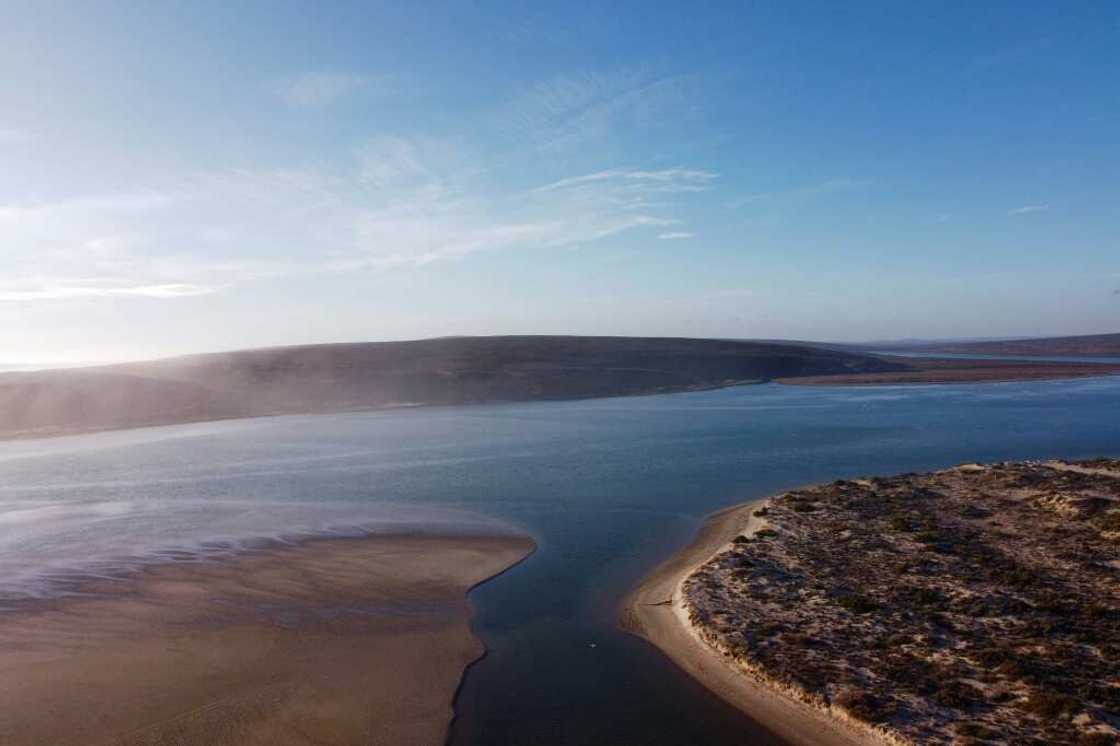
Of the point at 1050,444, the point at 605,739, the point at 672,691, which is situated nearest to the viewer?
the point at 605,739

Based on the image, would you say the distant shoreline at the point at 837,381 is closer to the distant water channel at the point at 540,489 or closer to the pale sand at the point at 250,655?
the distant water channel at the point at 540,489

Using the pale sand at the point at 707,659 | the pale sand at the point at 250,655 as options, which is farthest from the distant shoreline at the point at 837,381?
the pale sand at the point at 707,659

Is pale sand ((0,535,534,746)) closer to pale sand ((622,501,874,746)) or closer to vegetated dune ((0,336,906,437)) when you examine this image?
pale sand ((622,501,874,746))

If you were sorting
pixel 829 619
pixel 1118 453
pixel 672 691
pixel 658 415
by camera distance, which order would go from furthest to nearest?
pixel 658 415, pixel 1118 453, pixel 829 619, pixel 672 691

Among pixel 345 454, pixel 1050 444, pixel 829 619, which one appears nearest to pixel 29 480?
pixel 345 454

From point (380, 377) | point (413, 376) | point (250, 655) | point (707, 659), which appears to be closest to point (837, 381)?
point (413, 376)

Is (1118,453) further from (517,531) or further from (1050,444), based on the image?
(517,531)

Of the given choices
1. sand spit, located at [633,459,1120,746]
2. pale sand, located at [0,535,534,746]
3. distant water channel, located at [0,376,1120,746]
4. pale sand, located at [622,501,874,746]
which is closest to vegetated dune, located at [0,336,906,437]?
distant water channel, located at [0,376,1120,746]
